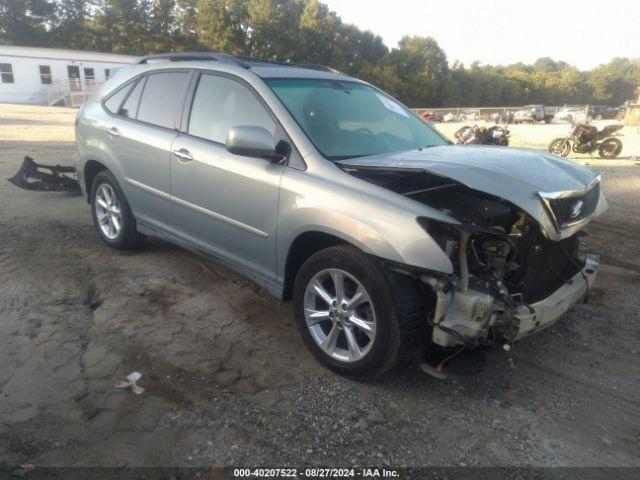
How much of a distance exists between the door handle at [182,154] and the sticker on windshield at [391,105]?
1714mm

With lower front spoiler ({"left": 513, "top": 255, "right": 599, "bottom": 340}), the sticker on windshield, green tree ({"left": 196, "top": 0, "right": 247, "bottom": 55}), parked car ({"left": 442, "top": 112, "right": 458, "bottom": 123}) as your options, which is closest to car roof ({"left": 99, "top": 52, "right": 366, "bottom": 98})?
the sticker on windshield

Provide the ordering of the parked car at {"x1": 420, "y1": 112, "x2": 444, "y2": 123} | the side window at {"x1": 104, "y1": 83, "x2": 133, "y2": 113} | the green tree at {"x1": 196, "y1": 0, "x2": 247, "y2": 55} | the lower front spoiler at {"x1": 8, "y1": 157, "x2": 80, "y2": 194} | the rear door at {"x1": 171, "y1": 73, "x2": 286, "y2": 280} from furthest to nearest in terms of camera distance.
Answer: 1. the green tree at {"x1": 196, "y1": 0, "x2": 247, "y2": 55}
2. the parked car at {"x1": 420, "y1": 112, "x2": 444, "y2": 123}
3. the lower front spoiler at {"x1": 8, "y1": 157, "x2": 80, "y2": 194}
4. the side window at {"x1": 104, "y1": 83, "x2": 133, "y2": 113}
5. the rear door at {"x1": 171, "y1": 73, "x2": 286, "y2": 280}

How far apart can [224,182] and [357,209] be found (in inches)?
46.6

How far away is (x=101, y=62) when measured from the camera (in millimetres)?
36406

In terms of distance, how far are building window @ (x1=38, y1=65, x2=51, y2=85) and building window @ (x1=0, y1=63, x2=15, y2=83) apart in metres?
1.87

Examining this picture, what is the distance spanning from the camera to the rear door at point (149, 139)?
13.3 feet

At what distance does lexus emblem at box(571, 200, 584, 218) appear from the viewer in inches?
111

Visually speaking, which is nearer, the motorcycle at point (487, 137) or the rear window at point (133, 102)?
the rear window at point (133, 102)

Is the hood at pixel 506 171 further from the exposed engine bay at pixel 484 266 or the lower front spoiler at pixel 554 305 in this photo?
the lower front spoiler at pixel 554 305

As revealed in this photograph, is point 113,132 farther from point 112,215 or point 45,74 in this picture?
point 45,74

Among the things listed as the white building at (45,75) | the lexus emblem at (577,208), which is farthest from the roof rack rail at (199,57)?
the white building at (45,75)

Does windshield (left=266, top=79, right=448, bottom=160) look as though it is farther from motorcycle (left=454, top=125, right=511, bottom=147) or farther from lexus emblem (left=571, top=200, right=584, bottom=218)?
motorcycle (left=454, top=125, right=511, bottom=147)

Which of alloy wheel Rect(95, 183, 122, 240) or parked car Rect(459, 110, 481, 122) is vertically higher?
alloy wheel Rect(95, 183, 122, 240)

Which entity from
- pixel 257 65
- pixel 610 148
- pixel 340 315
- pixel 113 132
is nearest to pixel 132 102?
pixel 113 132
